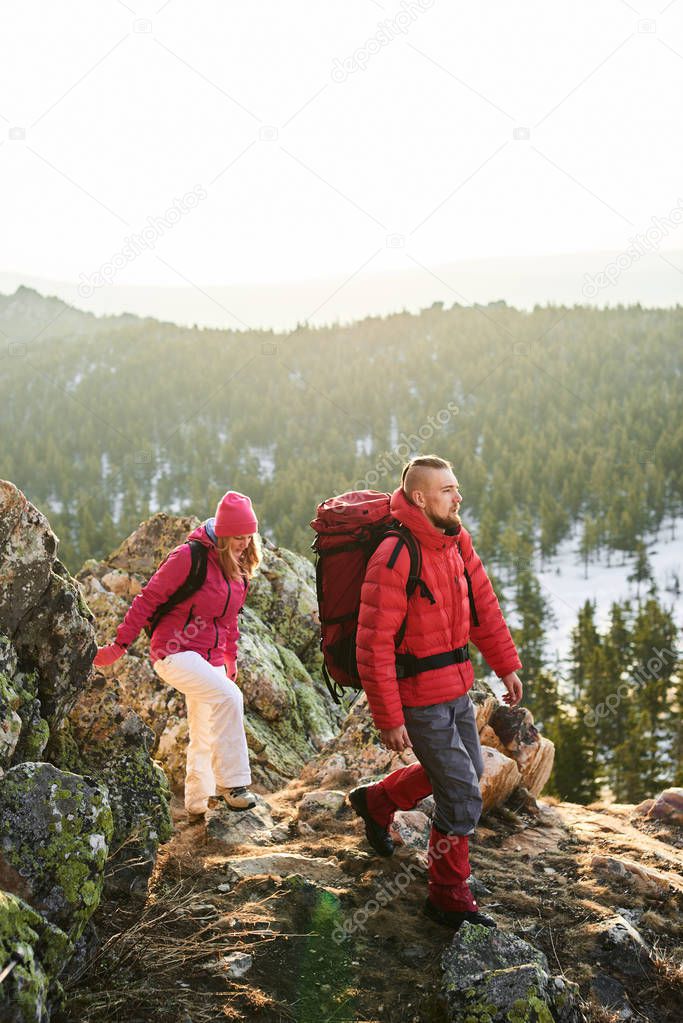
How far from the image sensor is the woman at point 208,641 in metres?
6.43

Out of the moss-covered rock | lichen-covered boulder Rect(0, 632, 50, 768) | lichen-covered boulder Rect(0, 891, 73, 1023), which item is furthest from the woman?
lichen-covered boulder Rect(0, 891, 73, 1023)

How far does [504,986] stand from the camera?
4051mm

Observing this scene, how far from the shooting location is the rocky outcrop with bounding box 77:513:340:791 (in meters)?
9.65

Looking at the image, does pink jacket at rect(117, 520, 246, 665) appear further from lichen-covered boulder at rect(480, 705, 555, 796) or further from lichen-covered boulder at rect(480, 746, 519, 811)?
lichen-covered boulder at rect(480, 705, 555, 796)

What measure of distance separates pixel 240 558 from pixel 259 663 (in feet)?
14.7

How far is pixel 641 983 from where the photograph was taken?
463 cm

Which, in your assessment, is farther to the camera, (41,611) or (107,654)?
(107,654)

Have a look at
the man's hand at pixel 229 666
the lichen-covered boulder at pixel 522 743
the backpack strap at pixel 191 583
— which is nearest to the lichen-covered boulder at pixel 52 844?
the backpack strap at pixel 191 583

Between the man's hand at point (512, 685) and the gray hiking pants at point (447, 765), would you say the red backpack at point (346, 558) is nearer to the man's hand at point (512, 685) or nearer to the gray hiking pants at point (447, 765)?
the gray hiking pants at point (447, 765)

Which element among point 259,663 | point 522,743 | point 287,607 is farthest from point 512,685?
point 287,607

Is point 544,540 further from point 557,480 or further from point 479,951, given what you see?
point 479,951

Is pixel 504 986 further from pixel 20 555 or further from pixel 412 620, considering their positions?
pixel 20 555

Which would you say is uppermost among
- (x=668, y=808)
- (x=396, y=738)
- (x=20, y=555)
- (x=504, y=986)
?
(x=20, y=555)

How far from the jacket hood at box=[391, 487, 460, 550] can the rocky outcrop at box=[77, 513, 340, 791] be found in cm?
486
